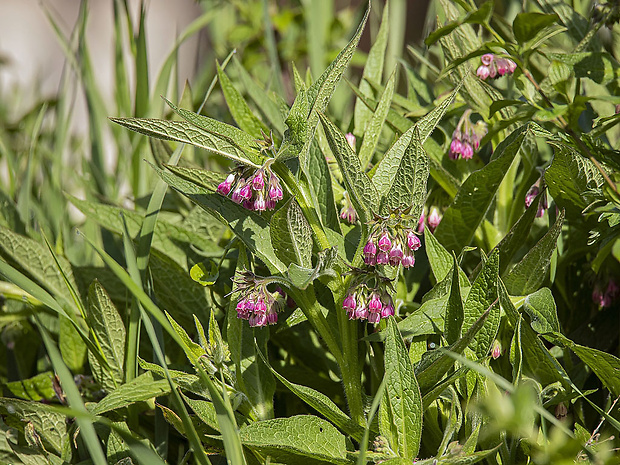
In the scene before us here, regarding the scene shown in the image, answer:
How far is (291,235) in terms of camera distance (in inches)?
35.3

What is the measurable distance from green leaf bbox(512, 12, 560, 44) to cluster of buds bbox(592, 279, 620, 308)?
46 centimetres

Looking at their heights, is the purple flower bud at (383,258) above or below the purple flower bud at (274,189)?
below

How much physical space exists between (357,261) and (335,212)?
12 cm

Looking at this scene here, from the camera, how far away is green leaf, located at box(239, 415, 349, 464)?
2.84 feet

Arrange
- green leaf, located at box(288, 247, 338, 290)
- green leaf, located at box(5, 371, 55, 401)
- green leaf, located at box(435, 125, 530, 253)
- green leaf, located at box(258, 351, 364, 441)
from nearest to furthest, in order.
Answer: green leaf, located at box(288, 247, 338, 290)
green leaf, located at box(258, 351, 364, 441)
green leaf, located at box(435, 125, 530, 253)
green leaf, located at box(5, 371, 55, 401)

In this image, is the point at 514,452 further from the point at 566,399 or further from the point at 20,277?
the point at 20,277

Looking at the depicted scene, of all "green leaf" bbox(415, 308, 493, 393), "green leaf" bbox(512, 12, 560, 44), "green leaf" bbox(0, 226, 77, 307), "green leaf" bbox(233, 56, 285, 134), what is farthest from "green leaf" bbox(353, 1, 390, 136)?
"green leaf" bbox(0, 226, 77, 307)

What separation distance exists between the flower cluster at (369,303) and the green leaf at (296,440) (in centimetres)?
18

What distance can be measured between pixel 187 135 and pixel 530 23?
1.92 ft

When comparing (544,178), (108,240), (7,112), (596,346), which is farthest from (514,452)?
(7,112)

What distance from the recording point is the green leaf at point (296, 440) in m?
0.86

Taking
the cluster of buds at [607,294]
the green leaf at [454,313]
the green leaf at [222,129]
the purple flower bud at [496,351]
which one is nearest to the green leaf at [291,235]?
the green leaf at [222,129]

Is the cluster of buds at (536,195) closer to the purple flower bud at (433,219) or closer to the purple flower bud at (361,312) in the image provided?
the purple flower bud at (433,219)

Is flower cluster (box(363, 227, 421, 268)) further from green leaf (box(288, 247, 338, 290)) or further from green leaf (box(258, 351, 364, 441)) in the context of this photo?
green leaf (box(258, 351, 364, 441))
